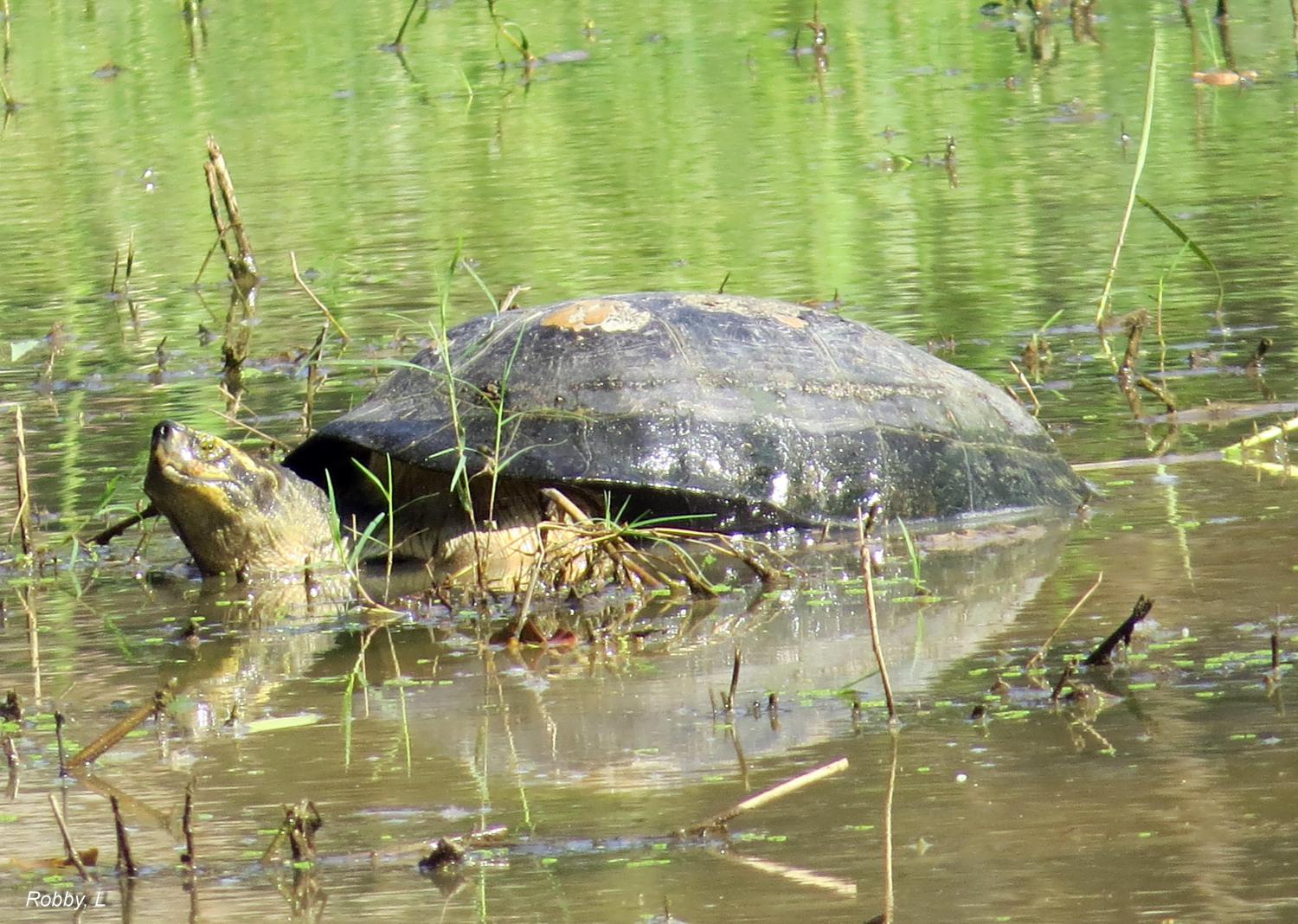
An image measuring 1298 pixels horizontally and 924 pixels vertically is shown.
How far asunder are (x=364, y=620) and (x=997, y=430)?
212cm

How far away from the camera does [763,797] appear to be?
3.31m

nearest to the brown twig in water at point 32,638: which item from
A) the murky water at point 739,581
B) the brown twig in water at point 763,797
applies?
the murky water at point 739,581

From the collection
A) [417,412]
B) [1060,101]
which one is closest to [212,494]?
[417,412]

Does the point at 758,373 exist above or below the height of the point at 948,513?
above

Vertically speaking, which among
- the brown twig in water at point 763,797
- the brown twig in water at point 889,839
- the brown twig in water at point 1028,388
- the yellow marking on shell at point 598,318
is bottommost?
the brown twig in water at point 1028,388

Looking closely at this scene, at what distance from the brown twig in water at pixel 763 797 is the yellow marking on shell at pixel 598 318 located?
10.2 feet

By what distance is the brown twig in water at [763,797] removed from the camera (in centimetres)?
331

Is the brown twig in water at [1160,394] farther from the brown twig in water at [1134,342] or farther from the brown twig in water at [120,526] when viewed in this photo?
the brown twig in water at [120,526]

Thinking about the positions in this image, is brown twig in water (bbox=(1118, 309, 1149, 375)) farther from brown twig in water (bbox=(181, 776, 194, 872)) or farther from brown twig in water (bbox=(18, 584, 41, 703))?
brown twig in water (bbox=(181, 776, 194, 872))

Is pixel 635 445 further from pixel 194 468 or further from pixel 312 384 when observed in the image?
pixel 312 384

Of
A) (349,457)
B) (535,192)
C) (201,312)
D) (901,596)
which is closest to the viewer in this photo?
(901,596)

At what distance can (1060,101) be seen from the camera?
14.2 metres

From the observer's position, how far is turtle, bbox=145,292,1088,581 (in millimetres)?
6051

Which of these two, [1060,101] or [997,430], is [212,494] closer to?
[997,430]
